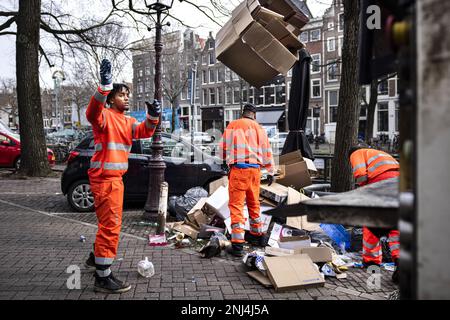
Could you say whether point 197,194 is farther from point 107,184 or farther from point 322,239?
point 107,184

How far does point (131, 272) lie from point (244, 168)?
1931mm

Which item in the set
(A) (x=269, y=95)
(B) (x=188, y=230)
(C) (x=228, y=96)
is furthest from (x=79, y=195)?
(C) (x=228, y=96)

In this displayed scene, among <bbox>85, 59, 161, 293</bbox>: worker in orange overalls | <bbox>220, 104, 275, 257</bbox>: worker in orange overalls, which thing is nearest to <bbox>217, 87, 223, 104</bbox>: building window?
<bbox>220, 104, 275, 257</bbox>: worker in orange overalls

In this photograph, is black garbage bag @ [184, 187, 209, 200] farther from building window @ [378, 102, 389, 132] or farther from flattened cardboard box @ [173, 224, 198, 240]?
building window @ [378, 102, 389, 132]

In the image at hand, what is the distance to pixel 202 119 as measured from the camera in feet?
183

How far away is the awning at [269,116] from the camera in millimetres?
45919

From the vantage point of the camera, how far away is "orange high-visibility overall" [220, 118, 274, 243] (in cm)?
540

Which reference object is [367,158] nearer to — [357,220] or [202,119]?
[357,220]

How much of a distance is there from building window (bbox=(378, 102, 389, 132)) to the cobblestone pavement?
36659mm

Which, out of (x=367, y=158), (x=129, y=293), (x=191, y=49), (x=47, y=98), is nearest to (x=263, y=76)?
(x=367, y=158)

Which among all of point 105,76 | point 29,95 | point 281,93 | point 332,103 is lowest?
point 105,76

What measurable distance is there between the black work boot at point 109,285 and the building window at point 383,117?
39100 millimetres

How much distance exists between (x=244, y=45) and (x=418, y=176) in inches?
130

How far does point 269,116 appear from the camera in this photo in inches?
1845
